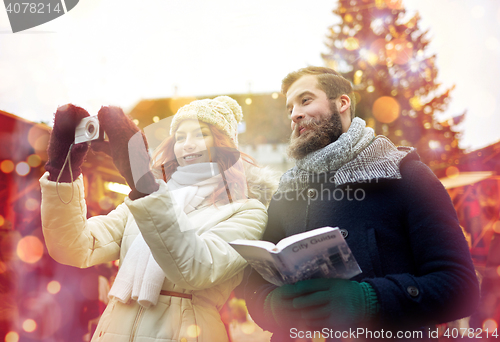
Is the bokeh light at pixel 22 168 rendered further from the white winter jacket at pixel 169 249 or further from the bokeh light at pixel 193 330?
the bokeh light at pixel 193 330

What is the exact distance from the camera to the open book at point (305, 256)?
32.3 inches

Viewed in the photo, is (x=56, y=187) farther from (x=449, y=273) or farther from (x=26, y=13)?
(x=449, y=273)

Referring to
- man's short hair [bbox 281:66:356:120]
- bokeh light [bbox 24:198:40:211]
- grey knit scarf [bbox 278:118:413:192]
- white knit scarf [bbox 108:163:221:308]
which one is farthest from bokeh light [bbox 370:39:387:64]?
bokeh light [bbox 24:198:40:211]

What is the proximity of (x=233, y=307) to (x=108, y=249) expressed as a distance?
4.00 metres

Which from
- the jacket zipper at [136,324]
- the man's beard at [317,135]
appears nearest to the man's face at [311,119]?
the man's beard at [317,135]

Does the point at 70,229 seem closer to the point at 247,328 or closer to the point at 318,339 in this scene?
the point at 318,339

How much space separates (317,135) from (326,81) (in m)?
0.33

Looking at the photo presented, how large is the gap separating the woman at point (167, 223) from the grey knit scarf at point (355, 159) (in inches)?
15.4

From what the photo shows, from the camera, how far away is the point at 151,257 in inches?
51.7

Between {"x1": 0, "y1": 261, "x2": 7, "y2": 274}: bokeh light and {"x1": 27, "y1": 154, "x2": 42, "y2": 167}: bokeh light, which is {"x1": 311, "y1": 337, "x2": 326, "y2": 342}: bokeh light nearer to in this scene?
{"x1": 0, "y1": 261, "x2": 7, "y2": 274}: bokeh light

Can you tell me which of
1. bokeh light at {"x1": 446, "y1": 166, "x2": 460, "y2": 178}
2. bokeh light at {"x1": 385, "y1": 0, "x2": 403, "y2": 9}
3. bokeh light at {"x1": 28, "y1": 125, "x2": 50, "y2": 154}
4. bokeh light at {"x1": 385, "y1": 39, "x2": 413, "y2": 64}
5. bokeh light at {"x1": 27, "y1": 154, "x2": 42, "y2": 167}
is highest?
bokeh light at {"x1": 385, "y1": 0, "x2": 403, "y2": 9}

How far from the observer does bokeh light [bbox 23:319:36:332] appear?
2266mm

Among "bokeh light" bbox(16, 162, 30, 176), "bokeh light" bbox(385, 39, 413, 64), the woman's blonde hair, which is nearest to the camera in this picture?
the woman's blonde hair

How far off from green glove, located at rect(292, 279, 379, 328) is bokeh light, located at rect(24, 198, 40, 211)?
8.30 feet
